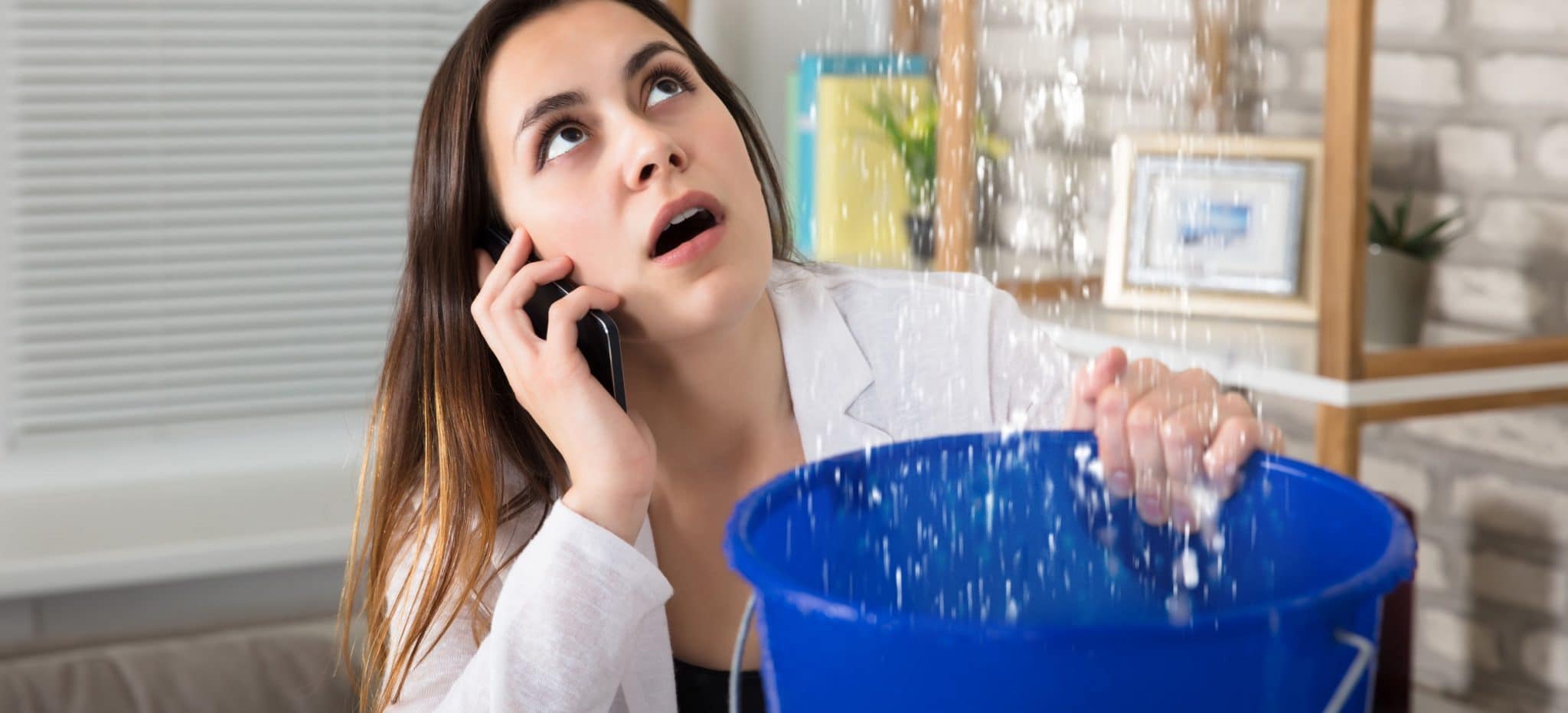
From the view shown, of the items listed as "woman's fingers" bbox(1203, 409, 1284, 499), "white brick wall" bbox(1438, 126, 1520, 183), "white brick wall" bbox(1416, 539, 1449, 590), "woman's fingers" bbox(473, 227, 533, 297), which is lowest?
"white brick wall" bbox(1416, 539, 1449, 590)

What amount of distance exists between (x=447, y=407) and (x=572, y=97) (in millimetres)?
260

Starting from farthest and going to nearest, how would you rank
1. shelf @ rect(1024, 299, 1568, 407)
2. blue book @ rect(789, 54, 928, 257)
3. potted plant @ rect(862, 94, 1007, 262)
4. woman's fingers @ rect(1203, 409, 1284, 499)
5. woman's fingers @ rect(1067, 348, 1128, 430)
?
blue book @ rect(789, 54, 928, 257) < potted plant @ rect(862, 94, 1007, 262) < shelf @ rect(1024, 299, 1568, 407) < woman's fingers @ rect(1067, 348, 1128, 430) < woman's fingers @ rect(1203, 409, 1284, 499)

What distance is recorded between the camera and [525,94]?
105 centimetres

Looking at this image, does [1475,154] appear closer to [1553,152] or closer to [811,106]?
[1553,152]

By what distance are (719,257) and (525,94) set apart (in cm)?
19

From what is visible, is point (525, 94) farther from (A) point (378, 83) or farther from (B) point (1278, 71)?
(A) point (378, 83)

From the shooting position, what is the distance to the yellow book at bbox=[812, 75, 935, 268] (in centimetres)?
205

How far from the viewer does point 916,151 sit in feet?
6.55

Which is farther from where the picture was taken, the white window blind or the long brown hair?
the white window blind

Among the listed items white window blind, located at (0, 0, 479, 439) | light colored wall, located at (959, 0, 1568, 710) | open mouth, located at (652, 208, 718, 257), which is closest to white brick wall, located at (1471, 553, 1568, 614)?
light colored wall, located at (959, 0, 1568, 710)

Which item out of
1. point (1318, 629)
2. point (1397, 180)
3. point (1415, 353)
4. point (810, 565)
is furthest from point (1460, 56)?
point (1318, 629)

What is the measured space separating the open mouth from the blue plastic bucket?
0.32 m

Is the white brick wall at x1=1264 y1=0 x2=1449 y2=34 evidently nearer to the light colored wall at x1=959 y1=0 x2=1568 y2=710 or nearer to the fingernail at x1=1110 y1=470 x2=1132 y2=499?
the light colored wall at x1=959 y1=0 x2=1568 y2=710

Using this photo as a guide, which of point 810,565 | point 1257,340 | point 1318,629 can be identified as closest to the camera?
point 1318,629
